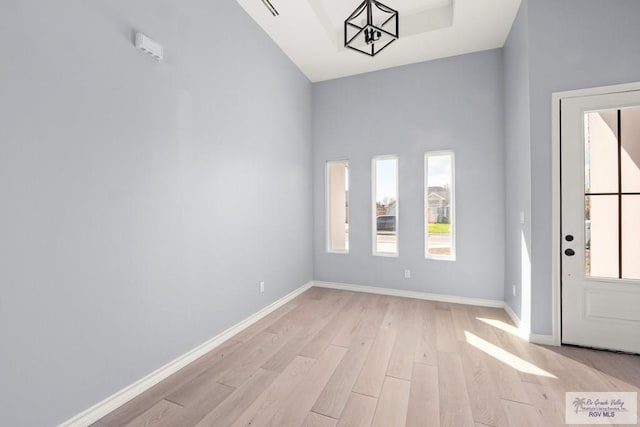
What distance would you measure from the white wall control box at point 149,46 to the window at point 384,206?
3.17 m

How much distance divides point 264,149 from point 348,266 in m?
2.35

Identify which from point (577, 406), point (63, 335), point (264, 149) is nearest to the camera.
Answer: point (63, 335)

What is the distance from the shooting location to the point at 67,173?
161 cm

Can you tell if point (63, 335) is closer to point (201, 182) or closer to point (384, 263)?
point (201, 182)

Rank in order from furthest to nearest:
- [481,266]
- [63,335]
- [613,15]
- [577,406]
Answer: [481,266]
[613,15]
[577,406]
[63,335]

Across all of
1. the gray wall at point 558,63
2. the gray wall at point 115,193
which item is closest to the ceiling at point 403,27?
the gray wall at point 115,193

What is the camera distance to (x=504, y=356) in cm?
249

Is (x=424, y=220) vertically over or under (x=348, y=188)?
under

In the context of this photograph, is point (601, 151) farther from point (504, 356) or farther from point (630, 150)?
point (504, 356)

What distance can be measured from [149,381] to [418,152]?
4088 mm

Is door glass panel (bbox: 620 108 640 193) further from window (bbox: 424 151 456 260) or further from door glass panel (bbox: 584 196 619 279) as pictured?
window (bbox: 424 151 456 260)

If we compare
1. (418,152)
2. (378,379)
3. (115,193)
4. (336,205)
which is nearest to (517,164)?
(418,152)

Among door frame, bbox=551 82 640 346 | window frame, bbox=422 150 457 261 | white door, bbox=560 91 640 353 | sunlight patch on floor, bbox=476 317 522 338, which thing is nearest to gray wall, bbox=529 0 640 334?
door frame, bbox=551 82 640 346

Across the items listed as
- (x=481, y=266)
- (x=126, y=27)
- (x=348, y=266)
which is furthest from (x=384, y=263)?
(x=126, y=27)
